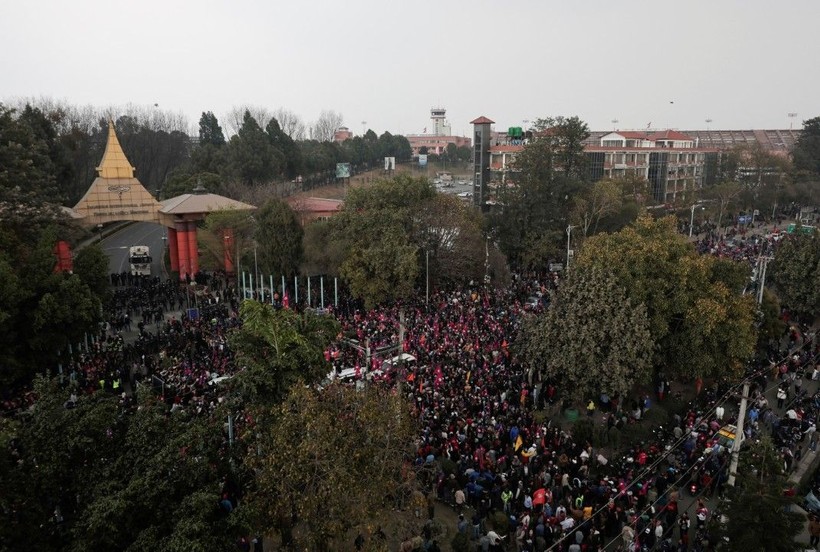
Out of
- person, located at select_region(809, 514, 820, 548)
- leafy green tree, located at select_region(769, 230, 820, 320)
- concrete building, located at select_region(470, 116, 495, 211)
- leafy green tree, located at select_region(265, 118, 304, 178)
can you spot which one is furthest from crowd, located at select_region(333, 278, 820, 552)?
leafy green tree, located at select_region(265, 118, 304, 178)

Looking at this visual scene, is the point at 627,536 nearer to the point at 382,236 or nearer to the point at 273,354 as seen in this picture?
the point at 273,354

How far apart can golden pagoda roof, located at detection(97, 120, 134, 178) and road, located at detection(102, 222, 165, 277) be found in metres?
6.20

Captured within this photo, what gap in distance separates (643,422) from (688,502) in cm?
348

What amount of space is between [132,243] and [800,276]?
1859 inches

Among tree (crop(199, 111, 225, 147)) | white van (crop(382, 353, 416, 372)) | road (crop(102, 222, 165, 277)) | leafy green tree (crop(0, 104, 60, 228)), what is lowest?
white van (crop(382, 353, 416, 372))

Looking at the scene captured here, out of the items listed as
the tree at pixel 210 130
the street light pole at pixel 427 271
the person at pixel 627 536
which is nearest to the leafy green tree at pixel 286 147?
the tree at pixel 210 130

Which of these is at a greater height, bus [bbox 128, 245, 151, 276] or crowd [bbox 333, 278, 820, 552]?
bus [bbox 128, 245, 151, 276]

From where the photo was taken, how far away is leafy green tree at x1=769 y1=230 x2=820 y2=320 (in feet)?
87.3

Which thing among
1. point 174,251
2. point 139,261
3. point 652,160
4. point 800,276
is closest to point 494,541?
point 800,276

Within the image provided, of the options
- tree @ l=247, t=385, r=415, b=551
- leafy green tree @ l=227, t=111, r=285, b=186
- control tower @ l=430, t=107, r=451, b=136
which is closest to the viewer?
tree @ l=247, t=385, r=415, b=551

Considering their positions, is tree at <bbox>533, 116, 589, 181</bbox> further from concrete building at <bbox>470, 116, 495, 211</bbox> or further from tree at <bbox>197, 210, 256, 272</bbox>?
tree at <bbox>197, 210, 256, 272</bbox>

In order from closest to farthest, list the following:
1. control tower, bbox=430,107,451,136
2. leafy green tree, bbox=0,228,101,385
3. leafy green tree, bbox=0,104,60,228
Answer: leafy green tree, bbox=0,228,101,385 → leafy green tree, bbox=0,104,60,228 → control tower, bbox=430,107,451,136

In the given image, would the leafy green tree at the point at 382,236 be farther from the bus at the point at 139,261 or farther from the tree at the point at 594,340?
the bus at the point at 139,261

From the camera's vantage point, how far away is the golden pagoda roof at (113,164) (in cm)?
3431
